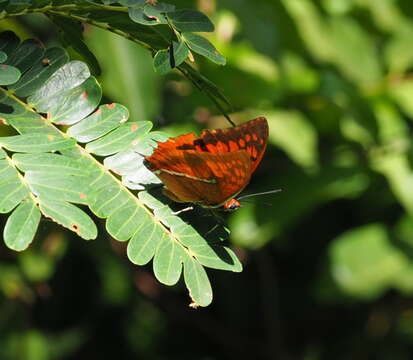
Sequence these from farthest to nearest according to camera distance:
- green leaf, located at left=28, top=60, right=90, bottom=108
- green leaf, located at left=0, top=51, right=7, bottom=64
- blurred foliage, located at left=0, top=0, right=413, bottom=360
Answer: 1. blurred foliage, located at left=0, top=0, right=413, bottom=360
2. green leaf, located at left=28, top=60, right=90, bottom=108
3. green leaf, located at left=0, top=51, right=7, bottom=64

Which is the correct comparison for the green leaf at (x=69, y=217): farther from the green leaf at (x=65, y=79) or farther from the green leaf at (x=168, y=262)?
the green leaf at (x=65, y=79)

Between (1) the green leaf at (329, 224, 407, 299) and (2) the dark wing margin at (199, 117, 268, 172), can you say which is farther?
(1) the green leaf at (329, 224, 407, 299)

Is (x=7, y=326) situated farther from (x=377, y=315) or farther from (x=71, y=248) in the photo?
(x=377, y=315)

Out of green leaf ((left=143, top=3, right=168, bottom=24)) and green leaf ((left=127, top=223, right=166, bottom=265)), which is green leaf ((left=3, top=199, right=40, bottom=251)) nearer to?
green leaf ((left=127, top=223, right=166, bottom=265))

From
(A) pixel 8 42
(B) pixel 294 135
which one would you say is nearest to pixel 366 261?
(B) pixel 294 135

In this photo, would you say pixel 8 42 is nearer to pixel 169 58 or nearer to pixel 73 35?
pixel 73 35

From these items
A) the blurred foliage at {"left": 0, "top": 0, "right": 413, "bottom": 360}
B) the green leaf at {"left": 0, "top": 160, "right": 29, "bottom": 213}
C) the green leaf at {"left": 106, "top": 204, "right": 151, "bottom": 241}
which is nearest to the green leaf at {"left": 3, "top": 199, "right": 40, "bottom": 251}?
the green leaf at {"left": 0, "top": 160, "right": 29, "bottom": 213}

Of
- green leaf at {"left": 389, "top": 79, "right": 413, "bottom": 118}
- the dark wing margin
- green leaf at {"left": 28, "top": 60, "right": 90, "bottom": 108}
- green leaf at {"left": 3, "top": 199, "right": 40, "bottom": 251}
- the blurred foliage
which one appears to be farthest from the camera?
green leaf at {"left": 389, "top": 79, "right": 413, "bottom": 118}

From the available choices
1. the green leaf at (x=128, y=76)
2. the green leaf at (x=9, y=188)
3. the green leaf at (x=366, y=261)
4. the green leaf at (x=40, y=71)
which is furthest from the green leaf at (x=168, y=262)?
the green leaf at (x=366, y=261)
